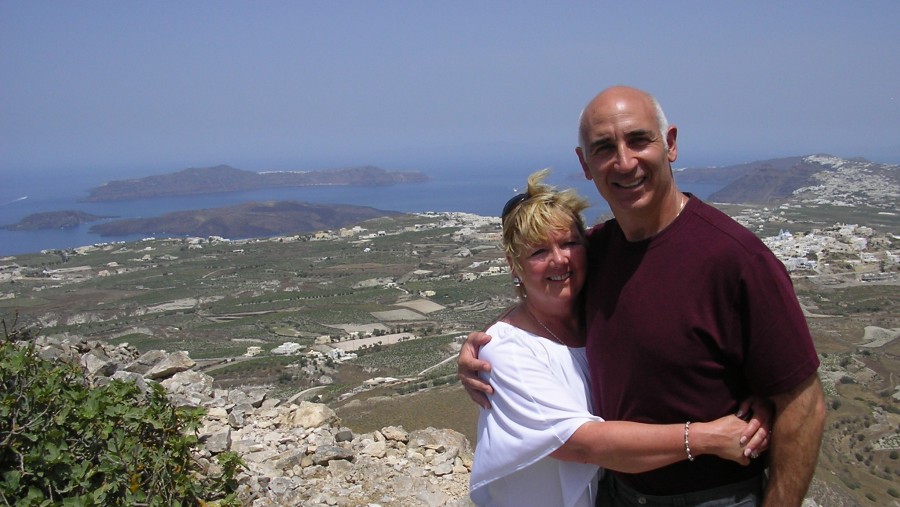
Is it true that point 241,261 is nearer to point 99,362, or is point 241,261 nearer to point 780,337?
point 99,362

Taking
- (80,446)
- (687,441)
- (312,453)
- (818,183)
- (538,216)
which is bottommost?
(818,183)

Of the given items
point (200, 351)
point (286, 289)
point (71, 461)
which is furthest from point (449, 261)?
point (71, 461)

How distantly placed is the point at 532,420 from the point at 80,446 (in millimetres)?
2905

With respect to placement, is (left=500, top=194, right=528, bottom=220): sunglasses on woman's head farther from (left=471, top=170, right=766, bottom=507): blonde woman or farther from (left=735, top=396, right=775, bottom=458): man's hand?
(left=735, top=396, right=775, bottom=458): man's hand

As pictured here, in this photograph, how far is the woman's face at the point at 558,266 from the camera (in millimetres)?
2568

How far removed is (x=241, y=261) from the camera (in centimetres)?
7294

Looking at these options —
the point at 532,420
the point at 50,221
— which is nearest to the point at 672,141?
the point at 532,420

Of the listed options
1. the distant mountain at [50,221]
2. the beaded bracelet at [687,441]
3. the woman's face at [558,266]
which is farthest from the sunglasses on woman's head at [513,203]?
the distant mountain at [50,221]

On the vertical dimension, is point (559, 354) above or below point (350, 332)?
above

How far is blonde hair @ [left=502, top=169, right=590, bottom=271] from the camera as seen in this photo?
2.57 meters

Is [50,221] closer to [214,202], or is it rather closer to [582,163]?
[214,202]

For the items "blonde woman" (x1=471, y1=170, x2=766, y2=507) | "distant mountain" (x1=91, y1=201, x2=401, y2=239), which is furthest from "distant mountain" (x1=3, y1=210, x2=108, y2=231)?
"blonde woman" (x1=471, y1=170, x2=766, y2=507)

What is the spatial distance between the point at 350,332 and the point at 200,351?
9950 millimetres

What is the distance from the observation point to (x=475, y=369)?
8.45 feet
